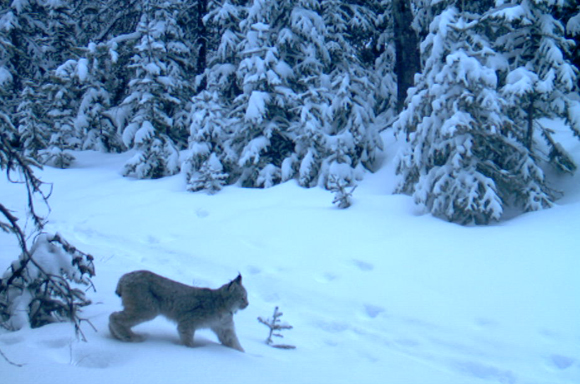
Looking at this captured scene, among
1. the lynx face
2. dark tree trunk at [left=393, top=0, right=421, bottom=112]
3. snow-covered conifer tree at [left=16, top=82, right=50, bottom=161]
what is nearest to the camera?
the lynx face

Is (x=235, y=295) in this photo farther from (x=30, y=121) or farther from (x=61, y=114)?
(x=61, y=114)

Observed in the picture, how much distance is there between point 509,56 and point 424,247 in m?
5.47

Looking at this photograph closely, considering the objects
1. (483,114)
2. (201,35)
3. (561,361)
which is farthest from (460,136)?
(201,35)

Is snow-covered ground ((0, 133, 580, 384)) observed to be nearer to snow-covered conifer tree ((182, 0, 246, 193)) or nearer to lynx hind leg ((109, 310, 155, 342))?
lynx hind leg ((109, 310, 155, 342))

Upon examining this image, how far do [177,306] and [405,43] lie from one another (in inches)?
494

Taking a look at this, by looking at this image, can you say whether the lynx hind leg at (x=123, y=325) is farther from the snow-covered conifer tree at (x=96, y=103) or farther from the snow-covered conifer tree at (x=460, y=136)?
the snow-covered conifer tree at (x=96, y=103)

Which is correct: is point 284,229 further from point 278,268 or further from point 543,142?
point 543,142

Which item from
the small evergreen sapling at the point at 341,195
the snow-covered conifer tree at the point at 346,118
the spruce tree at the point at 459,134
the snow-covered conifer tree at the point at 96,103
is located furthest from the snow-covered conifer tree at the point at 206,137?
the snow-covered conifer tree at the point at 96,103

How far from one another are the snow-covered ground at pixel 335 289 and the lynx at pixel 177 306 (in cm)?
16

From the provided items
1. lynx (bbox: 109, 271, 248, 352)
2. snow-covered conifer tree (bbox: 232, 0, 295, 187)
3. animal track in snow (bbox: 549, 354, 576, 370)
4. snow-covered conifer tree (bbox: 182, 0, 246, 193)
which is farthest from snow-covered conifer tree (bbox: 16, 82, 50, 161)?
animal track in snow (bbox: 549, 354, 576, 370)

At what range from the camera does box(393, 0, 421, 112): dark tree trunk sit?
1516 centimetres

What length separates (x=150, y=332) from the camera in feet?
17.0

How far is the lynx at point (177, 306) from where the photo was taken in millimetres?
4609

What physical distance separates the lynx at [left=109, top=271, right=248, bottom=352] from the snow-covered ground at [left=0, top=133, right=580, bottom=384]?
0.52 feet
